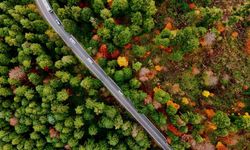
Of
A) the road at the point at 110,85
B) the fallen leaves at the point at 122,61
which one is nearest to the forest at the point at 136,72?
the fallen leaves at the point at 122,61

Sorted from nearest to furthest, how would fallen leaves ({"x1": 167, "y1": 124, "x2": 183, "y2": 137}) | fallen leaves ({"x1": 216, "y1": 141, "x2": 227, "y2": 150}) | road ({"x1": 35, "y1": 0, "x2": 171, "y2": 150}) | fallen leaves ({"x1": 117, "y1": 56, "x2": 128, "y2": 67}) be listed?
1. fallen leaves ({"x1": 117, "y1": 56, "x2": 128, "y2": 67})
2. fallen leaves ({"x1": 216, "y1": 141, "x2": 227, "y2": 150})
3. fallen leaves ({"x1": 167, "y1": 124, "x2": 183, "y2": 137})
4. road ({"x1": 35, "y1": 0, "x2": 171, "y2": 150})

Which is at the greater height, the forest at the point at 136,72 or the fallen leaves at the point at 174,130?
the forest at the point at 136,72

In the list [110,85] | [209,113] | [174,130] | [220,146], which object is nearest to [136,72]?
[110,85]

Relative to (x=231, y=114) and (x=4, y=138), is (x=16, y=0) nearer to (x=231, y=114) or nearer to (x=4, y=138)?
(x=4, y=138)

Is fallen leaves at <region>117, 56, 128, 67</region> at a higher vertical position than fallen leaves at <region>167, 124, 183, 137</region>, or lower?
higher

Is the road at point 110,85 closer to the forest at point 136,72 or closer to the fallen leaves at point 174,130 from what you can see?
the forest at point 136,72

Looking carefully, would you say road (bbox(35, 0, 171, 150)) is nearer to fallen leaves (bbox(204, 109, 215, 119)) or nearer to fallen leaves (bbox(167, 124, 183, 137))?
fallen leaves (bbox(167, 124, 183, 137))

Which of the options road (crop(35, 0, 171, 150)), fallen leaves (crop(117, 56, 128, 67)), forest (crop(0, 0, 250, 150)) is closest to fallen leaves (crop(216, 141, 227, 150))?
forest (crop(0, 0, 250, 150))

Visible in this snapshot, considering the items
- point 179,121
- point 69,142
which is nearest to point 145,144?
point 179,121

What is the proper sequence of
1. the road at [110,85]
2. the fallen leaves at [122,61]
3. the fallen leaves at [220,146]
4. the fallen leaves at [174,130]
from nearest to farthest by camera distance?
Answer: the fallen leaves at [122,61]
the fallen leaves at [220,146]
the fallen leaves at [174,130]
the road at [110,85]
